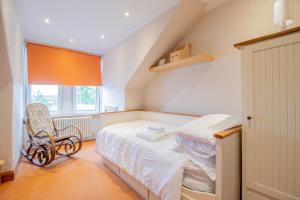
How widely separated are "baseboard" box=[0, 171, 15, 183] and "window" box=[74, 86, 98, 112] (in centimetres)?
217

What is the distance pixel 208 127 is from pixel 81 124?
3429 mm

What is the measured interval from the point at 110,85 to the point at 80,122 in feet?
3.98

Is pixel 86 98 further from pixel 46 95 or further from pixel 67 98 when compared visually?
pixel 46 95

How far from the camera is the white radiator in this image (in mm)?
3730

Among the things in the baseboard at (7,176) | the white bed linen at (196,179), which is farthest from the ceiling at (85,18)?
the baseboard at (7,176)

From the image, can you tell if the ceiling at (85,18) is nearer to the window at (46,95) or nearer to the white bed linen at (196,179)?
the window at (46,95)

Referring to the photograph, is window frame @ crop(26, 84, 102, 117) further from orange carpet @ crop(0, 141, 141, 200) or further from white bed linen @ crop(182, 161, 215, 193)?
white bed linen @ crop(182, 161, 215, 193)

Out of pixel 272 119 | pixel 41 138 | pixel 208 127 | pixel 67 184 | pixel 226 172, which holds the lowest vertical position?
pixel 67 184

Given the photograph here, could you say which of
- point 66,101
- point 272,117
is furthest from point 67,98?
point 272,117

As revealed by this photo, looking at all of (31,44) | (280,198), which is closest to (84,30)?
(31,44)

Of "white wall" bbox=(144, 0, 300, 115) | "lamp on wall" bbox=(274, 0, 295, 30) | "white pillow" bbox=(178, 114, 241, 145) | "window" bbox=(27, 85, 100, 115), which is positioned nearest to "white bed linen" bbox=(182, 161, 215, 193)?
"white pillow" bbox=(178, 114, 241, 145)

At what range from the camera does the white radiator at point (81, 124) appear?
373 centimetres

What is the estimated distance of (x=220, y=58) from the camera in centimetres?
236

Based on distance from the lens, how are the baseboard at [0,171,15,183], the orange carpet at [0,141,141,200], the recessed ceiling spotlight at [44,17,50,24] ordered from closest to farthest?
the orange carpet at [0,141,141,200] < the baseboard at [0,171,15,183] < the recessed ceiling spotlight at [44,17,50,24]
